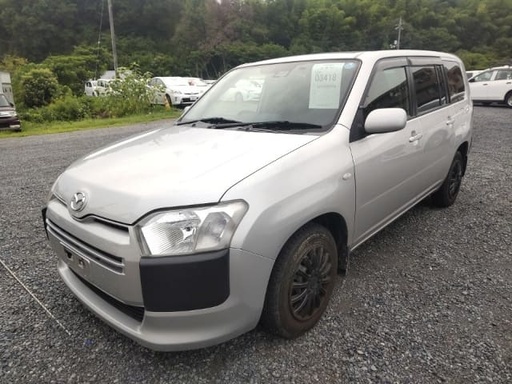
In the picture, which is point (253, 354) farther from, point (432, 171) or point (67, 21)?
point (67, 21)

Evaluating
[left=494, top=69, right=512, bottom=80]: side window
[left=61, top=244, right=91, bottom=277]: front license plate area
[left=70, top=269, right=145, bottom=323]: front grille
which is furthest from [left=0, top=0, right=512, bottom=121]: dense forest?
[left=70, top=269, right=145, bottom=323]: front grille

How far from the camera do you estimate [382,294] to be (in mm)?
2502

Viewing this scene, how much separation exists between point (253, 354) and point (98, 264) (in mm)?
929

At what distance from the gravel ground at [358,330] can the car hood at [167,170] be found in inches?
31.7

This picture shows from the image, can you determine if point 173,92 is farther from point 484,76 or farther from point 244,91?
point 244,91

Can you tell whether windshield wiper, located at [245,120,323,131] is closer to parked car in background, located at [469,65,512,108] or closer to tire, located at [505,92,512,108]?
parked car in background, located at [469,65,512,108]

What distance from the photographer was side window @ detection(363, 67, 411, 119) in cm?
253

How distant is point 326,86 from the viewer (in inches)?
99.1

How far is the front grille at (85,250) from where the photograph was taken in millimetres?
1653

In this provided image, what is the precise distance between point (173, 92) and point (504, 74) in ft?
45.7

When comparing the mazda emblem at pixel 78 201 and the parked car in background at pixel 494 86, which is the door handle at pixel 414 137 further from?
the parked car in background at pixel 494 86

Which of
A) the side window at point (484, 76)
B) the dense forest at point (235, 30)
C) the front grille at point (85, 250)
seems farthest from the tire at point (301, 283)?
the dense forest at point (235, 30)

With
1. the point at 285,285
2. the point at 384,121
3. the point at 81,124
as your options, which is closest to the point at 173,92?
the point at 81,124

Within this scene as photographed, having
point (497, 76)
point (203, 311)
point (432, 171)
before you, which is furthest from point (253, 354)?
point (497, 76)
